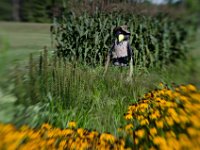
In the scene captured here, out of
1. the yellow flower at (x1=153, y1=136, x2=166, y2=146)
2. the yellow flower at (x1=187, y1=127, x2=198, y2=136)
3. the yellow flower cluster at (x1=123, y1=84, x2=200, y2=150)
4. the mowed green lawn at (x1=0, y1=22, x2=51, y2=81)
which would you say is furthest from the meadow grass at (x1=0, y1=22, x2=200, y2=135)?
the mowed green lawn at (x1=0, y1=22, x2=51, y2=81)

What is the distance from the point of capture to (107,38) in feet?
25.1

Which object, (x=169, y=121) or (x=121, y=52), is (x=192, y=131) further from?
(x=121, y=52)

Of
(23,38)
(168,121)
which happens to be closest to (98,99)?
(168,121)

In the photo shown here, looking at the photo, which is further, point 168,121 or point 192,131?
point 168,121

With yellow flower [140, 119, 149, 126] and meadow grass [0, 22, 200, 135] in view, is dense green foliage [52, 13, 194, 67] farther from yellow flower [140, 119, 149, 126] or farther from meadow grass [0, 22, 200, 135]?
yellow flower [140, 119, 149, 126]

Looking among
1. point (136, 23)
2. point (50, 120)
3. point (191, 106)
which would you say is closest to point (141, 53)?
point (136, 23)

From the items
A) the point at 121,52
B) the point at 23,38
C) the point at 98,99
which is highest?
the point at 121,52

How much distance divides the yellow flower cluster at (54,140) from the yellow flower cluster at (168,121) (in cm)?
28

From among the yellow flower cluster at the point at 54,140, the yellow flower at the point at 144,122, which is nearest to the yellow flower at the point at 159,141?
the yellow flower cluster at the point at 54,140

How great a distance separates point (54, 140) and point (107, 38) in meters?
4.42

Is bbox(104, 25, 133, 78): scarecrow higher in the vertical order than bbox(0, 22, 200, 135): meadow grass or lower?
higher

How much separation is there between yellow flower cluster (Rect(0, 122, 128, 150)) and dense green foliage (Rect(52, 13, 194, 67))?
352 cm

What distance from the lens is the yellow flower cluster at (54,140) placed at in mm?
3246

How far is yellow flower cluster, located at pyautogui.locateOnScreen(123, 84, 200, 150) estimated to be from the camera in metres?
3.17
